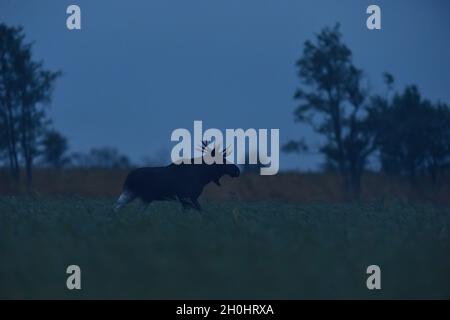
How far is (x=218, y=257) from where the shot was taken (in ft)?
34.0

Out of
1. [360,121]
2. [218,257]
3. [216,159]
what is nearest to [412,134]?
[360,121]

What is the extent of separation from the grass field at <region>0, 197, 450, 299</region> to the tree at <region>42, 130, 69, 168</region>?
85.5 ft

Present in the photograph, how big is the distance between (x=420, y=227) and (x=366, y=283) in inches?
211

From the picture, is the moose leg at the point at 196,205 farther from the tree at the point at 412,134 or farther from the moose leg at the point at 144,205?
the tree at the point at 412,134

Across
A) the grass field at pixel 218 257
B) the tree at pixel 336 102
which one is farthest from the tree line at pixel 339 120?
the grass field at pixel 218 257

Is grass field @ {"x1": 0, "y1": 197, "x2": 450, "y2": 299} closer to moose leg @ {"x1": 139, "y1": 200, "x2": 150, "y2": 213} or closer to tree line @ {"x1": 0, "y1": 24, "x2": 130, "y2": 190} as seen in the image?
moose leg @ {"x1": 139, "y1": 200, "x2": 150, "y2": 213}

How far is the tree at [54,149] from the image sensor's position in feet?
134

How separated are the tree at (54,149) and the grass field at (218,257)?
1026 inches

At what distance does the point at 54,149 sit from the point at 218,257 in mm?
34396

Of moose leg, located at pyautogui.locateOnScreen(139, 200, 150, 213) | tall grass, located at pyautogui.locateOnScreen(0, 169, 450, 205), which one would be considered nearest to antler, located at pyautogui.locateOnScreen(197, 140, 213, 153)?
moose leg, located at pyautogui.locateOnScreen(139, 200, 150, 213)

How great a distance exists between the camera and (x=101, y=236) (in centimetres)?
1225
